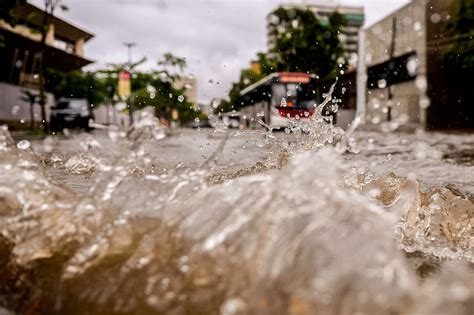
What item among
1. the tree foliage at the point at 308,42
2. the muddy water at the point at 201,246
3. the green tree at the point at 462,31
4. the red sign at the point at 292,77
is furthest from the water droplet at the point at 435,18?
the muddy water at the point at 201,246

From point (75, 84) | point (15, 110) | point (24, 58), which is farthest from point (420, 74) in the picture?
point (24, 58)

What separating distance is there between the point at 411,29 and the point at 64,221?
3323 cm

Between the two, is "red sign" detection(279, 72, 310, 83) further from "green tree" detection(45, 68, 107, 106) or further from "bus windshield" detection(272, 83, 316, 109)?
"green tree" detection(45, 68, 107, 106)

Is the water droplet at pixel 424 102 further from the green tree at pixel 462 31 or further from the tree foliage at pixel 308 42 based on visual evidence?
the green tree at pixel 462 31

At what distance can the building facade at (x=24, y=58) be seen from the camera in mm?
28469

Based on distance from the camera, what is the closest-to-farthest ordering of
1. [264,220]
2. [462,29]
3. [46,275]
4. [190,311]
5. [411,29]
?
1. [190,311]
2. [264,220]
3. [46,275]
4. [462,29]
5. [411,29]

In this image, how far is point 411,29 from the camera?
32.4m

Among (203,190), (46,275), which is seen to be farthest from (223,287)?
(46,275)

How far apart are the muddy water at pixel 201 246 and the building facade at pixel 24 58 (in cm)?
2428

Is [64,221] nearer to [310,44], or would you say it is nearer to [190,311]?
[190,311]

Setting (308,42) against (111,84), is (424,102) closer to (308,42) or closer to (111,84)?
(308,42)

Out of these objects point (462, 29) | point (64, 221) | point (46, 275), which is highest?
point (462, 29)

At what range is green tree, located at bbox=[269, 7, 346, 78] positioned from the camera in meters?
35.2

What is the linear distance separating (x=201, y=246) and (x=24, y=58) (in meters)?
34.0
